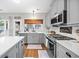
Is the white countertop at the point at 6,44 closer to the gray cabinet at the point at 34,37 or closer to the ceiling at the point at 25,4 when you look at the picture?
the ceiling at the point at 25,4

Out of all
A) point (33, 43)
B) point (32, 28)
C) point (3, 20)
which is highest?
point (3, 20)

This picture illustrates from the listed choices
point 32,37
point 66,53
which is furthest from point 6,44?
point 32,37

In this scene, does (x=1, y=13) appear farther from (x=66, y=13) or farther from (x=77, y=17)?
(x=77, y=17)

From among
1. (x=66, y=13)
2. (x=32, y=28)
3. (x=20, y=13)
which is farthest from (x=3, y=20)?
(x=66, y=13)

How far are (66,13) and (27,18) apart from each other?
572cm

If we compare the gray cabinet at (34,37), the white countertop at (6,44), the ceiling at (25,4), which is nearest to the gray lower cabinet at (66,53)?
the white countertop at (6,44)

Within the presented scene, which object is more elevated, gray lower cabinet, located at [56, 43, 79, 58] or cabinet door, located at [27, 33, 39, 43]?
gray lower cabinet, located at [56, 43, 79, 58]

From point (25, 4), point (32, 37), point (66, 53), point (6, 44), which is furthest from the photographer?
point (32, 37)

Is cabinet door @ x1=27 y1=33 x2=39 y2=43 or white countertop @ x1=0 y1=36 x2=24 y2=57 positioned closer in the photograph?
white countertop @ x1=0 y1=36 x2=24 y2=57

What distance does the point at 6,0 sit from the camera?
5066 millimetres

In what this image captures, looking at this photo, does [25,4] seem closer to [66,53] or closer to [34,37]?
[34,37]

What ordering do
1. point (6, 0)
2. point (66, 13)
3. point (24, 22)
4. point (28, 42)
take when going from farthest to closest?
1. point (24, 22)
2. point (28, 42)
3. point (6, 0)
4. point (66, 13)

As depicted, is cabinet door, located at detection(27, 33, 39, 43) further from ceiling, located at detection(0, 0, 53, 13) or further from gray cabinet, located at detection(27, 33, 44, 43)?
→ ceiling, located at detection(0, 0, 53, 13)

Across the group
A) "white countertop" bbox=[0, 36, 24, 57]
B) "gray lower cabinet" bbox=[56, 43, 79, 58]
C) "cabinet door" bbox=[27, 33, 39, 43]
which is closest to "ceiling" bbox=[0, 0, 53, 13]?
"cabinet door" bbox=[27, 33, 39, 43]
